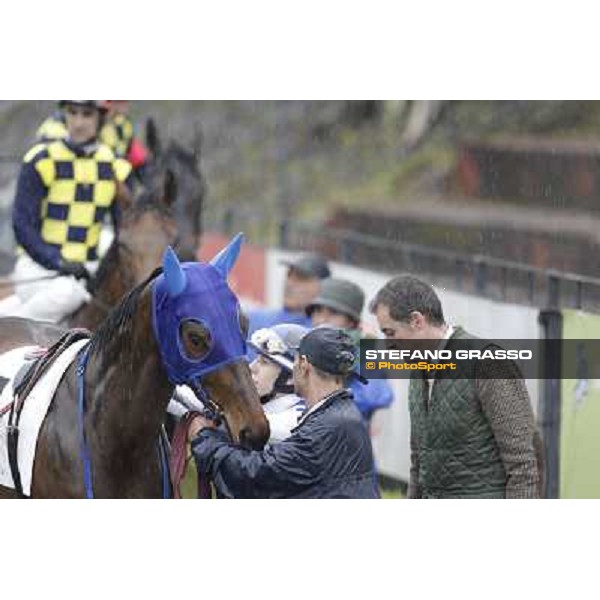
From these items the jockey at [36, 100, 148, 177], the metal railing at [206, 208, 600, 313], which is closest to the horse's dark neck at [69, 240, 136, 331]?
the metal railing at [206, 208, 600, 313]

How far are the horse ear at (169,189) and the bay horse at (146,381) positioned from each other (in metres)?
2.90

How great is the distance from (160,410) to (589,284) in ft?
8.51

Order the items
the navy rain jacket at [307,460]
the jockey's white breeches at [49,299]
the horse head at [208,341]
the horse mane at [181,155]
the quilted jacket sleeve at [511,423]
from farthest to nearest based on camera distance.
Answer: the horse mane at [181,155]
the jockey's white breeches at [49,299]
the quilted jacket sleeve at [511,423]
the navy rain jacket at [307,460]
the horse head at [208,341]

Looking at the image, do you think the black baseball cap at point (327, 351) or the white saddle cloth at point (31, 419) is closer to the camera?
the black baseball cap at point (327, 351)

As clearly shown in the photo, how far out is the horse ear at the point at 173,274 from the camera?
4527 mm

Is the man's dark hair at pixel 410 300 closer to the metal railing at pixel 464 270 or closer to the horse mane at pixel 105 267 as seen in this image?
the metal railing at pixel 464 270

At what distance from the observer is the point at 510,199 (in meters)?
13.4

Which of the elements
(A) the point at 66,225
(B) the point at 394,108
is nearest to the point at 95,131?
(A) the point at 66,225

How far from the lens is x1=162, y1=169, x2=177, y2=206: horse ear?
7871 millimetres

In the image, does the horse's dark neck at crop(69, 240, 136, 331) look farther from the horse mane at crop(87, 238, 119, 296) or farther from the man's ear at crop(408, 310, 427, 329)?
the man's ear at crop(408, 310, 427, 329)

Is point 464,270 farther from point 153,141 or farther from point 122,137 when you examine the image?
point 122,137

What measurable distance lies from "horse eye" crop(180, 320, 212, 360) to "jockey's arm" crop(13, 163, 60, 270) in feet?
10.4

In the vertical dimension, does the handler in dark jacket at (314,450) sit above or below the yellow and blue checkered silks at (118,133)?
below

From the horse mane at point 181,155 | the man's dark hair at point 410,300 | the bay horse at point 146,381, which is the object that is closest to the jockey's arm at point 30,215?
the horse mane at point 181,155
